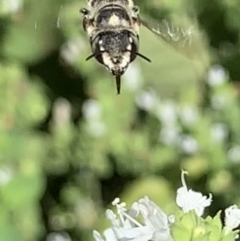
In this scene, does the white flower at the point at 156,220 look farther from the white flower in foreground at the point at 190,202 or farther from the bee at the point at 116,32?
the bee at the point at 116,32

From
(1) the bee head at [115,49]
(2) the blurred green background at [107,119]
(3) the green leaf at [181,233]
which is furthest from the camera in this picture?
(2) the blurred green background at [107,119]

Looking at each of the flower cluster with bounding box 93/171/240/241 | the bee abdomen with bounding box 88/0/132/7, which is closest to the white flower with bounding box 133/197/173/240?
the flower cluster with bounding box 93/171/240/241

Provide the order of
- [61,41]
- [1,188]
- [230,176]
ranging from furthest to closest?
[61,41]
[230,176]
[1,188]

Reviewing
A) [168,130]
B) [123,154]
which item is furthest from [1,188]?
[168,130]

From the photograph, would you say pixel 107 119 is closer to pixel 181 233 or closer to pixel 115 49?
pixel 115 49

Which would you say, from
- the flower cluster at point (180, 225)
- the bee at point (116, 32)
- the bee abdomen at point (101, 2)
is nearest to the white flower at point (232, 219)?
the flower cluster at point (180, 225)

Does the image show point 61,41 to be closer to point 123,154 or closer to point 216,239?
point 123,154
